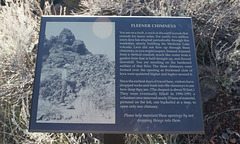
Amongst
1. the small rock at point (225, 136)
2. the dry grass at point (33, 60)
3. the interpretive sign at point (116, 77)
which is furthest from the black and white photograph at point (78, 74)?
the small rock at point (225, 136)

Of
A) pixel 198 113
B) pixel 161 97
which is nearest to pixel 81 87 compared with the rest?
pixel 161 97

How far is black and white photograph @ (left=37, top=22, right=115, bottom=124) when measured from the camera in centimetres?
177

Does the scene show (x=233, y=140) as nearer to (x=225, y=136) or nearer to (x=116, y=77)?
(x=225, y=136)

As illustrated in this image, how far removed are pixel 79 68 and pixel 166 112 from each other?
3.15 ft

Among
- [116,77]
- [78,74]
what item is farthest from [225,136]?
[78,74]

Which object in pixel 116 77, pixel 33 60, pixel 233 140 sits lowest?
pixel 233 140

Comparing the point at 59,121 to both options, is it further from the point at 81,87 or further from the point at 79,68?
the point at 79,68

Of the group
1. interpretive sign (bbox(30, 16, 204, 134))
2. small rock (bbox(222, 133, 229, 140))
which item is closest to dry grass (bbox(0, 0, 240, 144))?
small rock (bbox(222, 133, 229, 140))

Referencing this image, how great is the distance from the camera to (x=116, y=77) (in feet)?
6.10

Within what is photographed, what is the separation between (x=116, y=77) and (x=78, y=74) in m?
0.38

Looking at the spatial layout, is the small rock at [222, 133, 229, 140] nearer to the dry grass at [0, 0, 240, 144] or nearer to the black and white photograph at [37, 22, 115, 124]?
the dry grass at [0, 0, 240, 144]

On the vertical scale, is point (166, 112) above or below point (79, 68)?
below

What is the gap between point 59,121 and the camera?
1744 millimetres

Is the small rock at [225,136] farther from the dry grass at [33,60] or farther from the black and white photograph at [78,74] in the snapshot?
the black and white photograph at [78,74]
